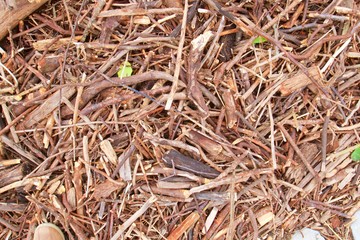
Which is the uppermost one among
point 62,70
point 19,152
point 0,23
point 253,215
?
point 0,23

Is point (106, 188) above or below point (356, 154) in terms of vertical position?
above

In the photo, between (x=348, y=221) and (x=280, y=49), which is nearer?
(x=280, y=49)

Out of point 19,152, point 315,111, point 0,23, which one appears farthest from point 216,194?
point 0,23

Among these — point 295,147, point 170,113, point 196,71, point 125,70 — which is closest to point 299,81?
point 295,147

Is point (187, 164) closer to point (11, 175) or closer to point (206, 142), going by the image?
point (206, 142)

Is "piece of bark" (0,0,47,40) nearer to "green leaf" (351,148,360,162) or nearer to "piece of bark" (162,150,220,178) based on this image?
"piece of bark" (162,150,220,178)

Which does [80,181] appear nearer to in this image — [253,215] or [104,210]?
[104,210]
